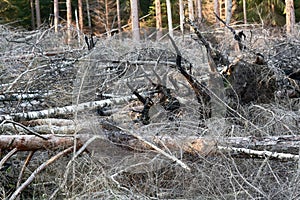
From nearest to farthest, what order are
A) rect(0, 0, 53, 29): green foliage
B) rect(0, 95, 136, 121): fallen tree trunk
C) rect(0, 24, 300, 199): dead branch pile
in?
rect(0, 24, 300, 199): dead branch pile → rect(0, 95, 136, 121): fallen tree trunk → rect(0, 0, 53, 29): green foliage

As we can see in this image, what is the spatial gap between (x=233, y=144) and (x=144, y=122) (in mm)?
964

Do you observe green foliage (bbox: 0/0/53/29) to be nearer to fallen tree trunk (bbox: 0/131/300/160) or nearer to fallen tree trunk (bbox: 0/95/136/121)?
fallen tree trunk (bbox: 0/95/136/121)

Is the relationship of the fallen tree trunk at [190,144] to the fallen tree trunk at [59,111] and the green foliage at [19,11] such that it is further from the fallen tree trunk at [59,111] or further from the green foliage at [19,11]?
the green foliage at [19,11]

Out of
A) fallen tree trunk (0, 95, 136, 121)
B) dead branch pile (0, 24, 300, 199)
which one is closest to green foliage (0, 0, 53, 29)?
dead branch pile (0, 24, 300, 199)

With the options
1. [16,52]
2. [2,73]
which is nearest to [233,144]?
[2,73]

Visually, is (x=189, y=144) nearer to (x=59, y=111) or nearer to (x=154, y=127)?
(x=154, y=127)

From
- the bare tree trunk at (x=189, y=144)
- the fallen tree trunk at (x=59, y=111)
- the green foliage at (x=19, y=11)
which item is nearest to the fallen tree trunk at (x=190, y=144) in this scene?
the bare tree trunk at (x=189, y=144)

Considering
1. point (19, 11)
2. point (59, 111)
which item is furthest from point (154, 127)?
point (19, 11)

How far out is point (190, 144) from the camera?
2969 mm

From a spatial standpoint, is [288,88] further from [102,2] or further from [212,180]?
[102,2]

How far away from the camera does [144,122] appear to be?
12.0ft

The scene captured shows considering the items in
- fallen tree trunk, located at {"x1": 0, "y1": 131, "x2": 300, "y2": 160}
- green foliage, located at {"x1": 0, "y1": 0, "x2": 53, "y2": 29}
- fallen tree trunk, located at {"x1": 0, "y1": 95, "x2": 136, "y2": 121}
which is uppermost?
green foliage, located at {"x1": 0, "y1": 0, "x2": 53, "y2": 29}

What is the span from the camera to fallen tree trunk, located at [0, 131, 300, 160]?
2.85 m

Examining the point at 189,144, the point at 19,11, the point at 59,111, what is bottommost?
the point at 189,144
